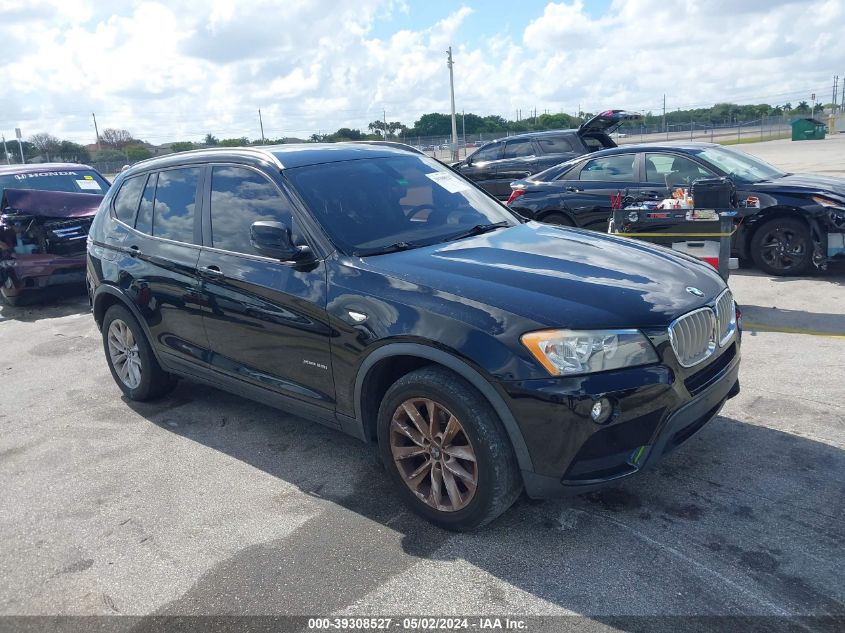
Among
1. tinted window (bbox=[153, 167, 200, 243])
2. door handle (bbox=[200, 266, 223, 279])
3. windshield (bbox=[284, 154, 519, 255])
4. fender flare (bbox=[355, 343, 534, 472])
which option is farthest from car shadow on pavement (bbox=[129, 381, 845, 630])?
tinted window (bbox=[153, 167, 200, 243])

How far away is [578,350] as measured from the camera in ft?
9.76

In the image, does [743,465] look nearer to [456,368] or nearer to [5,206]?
[456,368]

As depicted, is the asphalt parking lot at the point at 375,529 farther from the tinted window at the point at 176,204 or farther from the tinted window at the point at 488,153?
the tinted window at the point at 488,153

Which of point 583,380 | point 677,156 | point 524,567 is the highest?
point 677,156

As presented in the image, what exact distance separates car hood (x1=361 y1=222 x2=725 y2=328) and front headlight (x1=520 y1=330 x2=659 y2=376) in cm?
4

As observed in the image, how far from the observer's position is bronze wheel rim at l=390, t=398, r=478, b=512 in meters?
3.25

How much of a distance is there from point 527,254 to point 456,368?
3.11 ft

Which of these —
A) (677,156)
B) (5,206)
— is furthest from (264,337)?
(5,206)

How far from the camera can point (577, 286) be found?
3295mm

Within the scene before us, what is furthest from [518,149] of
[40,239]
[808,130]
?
[808,130]

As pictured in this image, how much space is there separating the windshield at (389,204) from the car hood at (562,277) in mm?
199

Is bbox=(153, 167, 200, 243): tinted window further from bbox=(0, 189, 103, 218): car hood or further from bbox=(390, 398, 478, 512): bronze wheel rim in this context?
bbox=(0, 189, 103, 218): car hood

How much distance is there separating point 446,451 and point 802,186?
6.36 m

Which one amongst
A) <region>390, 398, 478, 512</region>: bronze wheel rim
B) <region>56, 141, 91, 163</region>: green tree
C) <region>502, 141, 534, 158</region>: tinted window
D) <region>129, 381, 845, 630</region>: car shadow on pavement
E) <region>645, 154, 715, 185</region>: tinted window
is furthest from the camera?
<region>56, 141, 91, 163</region>: green tree
